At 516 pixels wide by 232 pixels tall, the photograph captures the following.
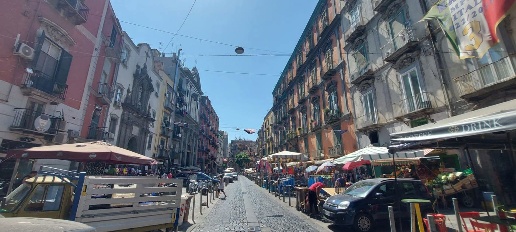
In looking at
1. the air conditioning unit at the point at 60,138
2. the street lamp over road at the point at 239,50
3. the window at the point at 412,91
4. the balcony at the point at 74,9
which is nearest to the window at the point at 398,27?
the window at the point at 412,91

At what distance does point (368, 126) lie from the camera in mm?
16250

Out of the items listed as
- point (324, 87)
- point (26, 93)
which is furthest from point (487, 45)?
point (26, 93)

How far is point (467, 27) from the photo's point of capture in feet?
26.8

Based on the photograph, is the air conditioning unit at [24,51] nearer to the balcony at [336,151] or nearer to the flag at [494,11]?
the flag at [494,11]

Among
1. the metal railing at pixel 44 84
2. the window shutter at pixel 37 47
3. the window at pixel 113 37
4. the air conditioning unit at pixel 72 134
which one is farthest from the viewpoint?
the window at pixel 113 37

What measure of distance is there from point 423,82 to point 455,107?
226cm

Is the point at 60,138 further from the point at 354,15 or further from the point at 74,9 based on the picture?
the point at 354,15

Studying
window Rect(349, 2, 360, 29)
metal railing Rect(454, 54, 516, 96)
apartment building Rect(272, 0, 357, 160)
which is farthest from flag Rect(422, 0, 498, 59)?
apartment building Rect(272, 0, 357, 160)

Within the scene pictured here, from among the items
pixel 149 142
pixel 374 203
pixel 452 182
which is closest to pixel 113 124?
pixel 149 142

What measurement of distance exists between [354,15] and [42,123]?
2294 cm

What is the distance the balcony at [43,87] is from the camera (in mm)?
11898

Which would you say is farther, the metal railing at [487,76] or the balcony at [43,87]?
the balcony at [43,87]

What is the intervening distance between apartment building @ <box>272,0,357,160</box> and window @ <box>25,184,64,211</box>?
1775cm

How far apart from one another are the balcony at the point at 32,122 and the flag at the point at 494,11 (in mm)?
19776
